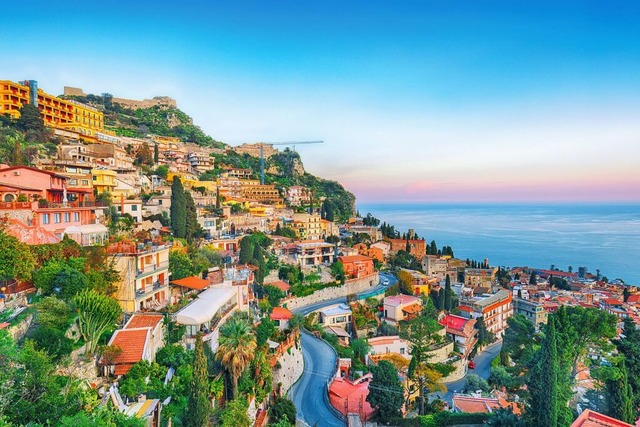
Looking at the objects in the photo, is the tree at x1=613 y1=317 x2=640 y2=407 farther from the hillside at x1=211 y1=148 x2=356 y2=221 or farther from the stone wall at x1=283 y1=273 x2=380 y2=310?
the hillside at x1=211 y1=148 x2=356 y2=221

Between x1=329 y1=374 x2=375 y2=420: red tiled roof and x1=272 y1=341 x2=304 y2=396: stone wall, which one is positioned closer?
x1=329 y1=374 x2=375 y2=420: red tiled roof

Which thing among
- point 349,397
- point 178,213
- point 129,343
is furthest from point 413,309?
point 129,343

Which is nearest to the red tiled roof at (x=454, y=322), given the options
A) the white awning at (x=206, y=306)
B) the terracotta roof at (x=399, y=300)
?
the terracotta roof at (x=399, y=300)

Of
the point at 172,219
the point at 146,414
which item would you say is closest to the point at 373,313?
the point at 172,219

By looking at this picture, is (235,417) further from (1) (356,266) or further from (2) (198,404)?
(1) (356,266)

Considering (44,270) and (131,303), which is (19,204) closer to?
(44,270)

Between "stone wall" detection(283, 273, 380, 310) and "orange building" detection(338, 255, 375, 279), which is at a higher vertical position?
"orange building" detection(338, 255, 375, 279)

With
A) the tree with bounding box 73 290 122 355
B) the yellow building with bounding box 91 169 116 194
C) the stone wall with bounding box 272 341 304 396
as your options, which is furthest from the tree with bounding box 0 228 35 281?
the yellow building with bounding box 91 169 116 194
